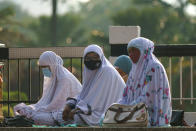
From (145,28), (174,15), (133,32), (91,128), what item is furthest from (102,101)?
(174,15)

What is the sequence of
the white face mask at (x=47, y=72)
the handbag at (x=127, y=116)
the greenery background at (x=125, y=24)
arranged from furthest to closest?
the greenery background at (x=125, y=24), the white face mask at (x=47, y=72), the handbag at (x=127, y=116)

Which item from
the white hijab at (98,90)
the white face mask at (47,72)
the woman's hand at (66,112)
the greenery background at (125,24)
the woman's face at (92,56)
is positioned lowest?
the woman's hand at (66,112)

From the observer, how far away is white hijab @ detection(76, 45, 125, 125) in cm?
884

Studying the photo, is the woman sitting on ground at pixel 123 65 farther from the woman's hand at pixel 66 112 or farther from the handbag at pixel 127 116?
the handbag at pixel 127 116

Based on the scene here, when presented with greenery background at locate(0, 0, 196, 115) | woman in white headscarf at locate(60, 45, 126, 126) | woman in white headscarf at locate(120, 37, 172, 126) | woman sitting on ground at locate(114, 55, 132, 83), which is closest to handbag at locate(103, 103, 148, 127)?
woman in white headscarf at locate(120, 37, 172, 126)

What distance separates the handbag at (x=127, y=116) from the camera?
716cm

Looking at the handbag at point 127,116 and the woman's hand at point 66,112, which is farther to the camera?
the woman's hand at point 66,112

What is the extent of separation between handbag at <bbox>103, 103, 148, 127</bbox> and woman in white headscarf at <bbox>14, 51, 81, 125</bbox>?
7.97 ft

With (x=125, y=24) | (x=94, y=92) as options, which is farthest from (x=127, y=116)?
(x=125, y=24)

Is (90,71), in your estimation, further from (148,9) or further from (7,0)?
(7,0)

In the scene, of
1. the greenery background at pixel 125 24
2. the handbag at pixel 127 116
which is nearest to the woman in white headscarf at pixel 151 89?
the handbag at pixel 127 116

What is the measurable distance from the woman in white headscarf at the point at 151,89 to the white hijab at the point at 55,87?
2125 millimetres

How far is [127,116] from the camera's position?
23.8 ft

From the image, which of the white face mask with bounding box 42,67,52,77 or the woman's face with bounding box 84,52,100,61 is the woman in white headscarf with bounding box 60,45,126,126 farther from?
the white face mask with bounding box 42,67,52,77
